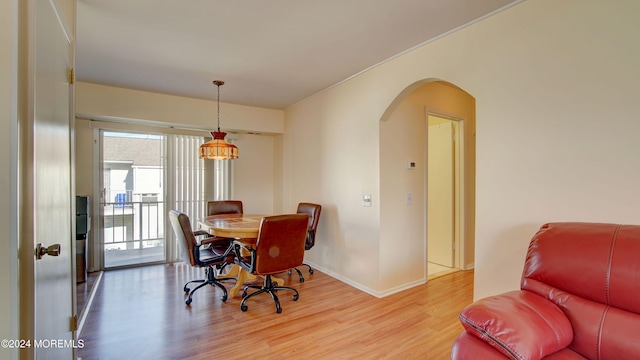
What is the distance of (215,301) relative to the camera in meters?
2.92

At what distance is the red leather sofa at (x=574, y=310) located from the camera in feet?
3.66

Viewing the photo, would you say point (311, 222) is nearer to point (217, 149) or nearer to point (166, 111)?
point (217, 149)

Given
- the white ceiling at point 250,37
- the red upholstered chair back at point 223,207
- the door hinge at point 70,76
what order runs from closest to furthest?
the door hinge at point 70,76, the white ceiling at point 250,37, the red upholstered chair back at point 223,207

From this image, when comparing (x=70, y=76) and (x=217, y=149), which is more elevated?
(x=70, y=76)

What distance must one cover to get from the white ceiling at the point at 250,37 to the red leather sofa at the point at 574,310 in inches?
64.7

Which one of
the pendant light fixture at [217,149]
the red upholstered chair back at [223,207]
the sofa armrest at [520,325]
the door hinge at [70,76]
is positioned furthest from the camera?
the red upholstered chair back at [223,207]

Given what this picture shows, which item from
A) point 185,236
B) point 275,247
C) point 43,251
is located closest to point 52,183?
point 43,251

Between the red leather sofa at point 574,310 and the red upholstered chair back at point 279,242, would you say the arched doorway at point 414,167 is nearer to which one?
the red upholstered chair back at point 279,242

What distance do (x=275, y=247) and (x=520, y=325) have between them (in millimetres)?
1959

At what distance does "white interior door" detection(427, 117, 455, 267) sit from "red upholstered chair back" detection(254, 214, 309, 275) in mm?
2186

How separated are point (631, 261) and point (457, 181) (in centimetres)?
277

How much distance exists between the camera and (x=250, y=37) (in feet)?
8.00

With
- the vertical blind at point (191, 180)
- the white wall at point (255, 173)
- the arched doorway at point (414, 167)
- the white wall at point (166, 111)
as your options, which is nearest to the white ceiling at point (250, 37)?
the white wall at point (166, 111)

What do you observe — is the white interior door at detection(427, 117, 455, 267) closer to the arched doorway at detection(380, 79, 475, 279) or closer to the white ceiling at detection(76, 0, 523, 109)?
the arched doorway at detection(380, 79, 475, 279)
